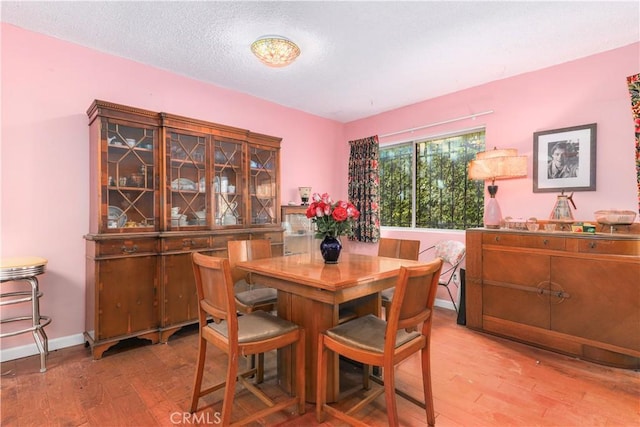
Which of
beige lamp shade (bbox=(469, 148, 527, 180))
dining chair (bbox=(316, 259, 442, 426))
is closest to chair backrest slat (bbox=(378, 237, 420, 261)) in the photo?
dining chair (bbox=(316, 259, 442, 426))

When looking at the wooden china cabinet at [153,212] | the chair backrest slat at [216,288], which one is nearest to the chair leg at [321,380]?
the chair backrest slat at [216,288]

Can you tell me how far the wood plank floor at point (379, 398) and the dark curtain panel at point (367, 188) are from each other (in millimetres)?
2066

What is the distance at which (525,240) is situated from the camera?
275 cm

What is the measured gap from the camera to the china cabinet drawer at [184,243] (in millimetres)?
2777

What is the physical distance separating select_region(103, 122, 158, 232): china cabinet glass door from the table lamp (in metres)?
3.22

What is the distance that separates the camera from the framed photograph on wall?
2821 millimetres

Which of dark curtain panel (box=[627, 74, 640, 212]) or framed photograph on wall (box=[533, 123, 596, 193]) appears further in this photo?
framed photograph on wall (box=[533, 123, 596, 193])

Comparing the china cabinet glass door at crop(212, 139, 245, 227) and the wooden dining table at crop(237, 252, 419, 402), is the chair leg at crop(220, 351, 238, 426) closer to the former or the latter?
the wooden dining table at crop(237, 252, 419, 402)

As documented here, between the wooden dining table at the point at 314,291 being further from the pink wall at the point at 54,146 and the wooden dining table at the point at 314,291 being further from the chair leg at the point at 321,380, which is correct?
the pink wall at the point at 54,146

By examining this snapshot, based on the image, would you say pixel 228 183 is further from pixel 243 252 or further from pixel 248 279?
pixel 248 279

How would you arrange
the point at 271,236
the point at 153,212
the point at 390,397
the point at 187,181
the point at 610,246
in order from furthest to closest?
the point at 271,236 → the point at 187,181 → the point at 153,212 → the point at 610,246 → the point at 390,397

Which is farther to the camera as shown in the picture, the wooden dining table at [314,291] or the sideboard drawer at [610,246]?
the sideboard drawer at [610,246]

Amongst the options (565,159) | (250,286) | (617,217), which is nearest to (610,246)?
(617,217)

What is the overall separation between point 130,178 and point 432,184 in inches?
139
